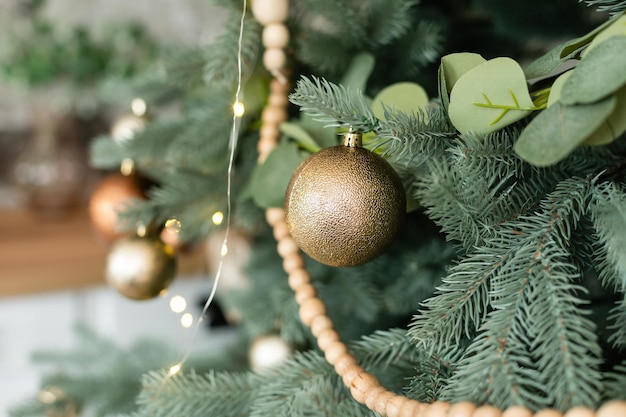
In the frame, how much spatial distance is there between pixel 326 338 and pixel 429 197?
122 millimetres

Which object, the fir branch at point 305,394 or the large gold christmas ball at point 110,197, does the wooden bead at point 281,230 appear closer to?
the fir branch at point 305,394

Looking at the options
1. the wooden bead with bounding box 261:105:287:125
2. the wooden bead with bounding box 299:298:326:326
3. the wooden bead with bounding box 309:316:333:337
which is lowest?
the wooden bead with bounding box 309:316:333:337

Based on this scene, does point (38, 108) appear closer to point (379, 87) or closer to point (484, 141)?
point (379, 87)

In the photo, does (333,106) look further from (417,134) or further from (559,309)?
(559,309)

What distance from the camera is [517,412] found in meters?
0.25

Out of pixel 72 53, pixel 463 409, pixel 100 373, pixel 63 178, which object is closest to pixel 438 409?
pixel 463 409

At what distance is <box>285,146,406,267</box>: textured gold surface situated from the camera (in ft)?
1.00

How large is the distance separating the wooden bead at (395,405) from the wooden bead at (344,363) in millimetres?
42

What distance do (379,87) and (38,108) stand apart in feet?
2.92

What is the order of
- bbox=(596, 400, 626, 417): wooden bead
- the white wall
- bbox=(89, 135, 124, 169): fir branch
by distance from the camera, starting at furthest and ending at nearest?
the white wall → bbox=(89, 135, 124, 169): fir branch → bbox=(596, 400, 626, 417): wooden bead

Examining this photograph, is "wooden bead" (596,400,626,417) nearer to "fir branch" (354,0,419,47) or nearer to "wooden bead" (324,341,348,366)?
"wooden bead" (324,341,348,366)

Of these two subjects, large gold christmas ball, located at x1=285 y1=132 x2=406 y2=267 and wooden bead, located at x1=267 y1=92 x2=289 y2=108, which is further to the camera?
wooden bead, located at x1=267 y1=92 x2=289 y2=108

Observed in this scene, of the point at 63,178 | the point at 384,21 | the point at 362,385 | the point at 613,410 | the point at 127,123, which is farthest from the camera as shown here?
the point at 63,178

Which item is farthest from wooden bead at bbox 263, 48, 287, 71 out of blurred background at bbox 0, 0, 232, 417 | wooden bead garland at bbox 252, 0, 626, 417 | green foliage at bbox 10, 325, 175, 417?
blurred background at bbox 0, 0, 232, 417
